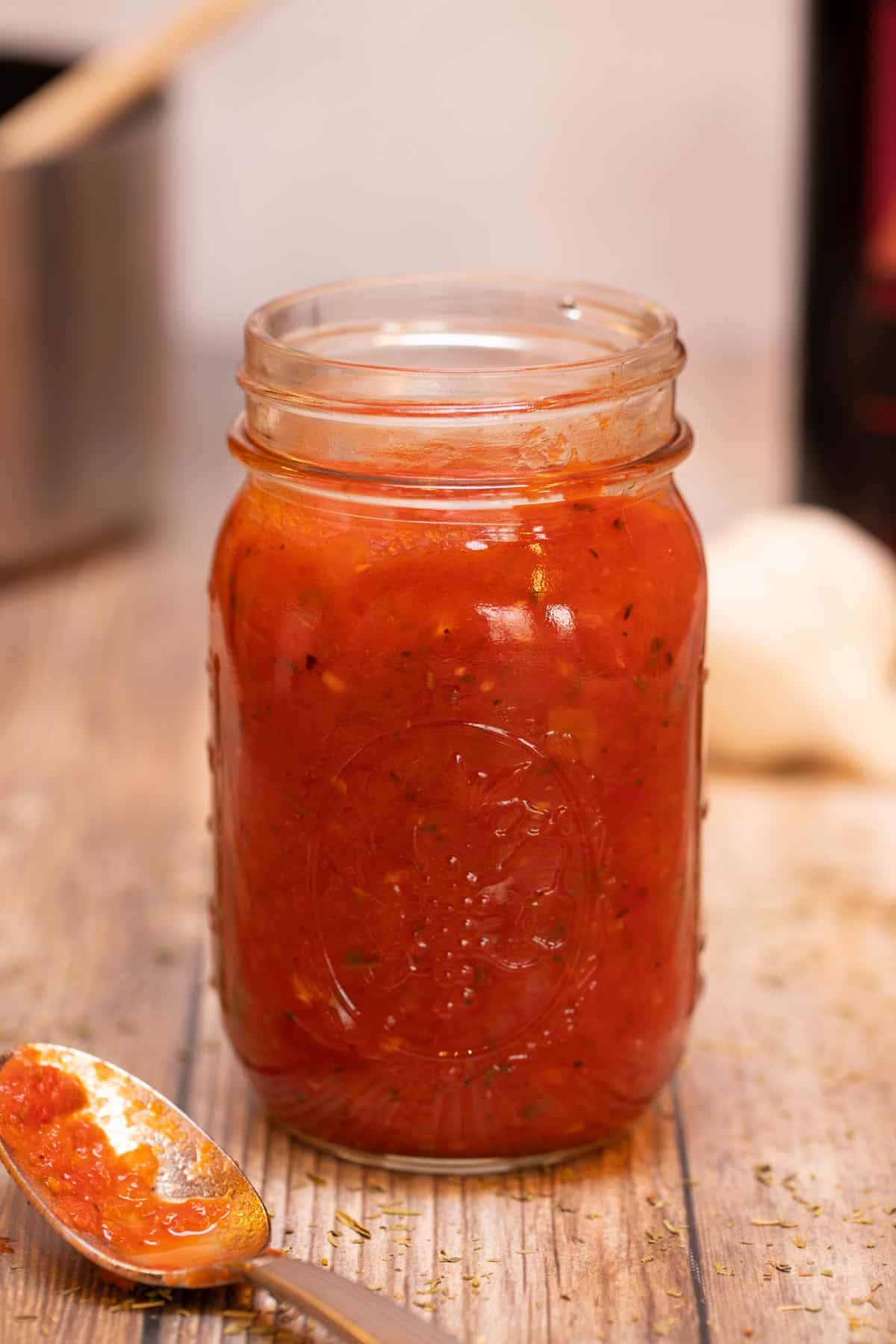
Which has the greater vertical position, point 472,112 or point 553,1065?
point 472,112

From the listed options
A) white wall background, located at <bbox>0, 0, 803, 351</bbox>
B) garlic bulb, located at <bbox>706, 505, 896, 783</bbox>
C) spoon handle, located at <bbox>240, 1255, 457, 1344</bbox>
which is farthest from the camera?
white wall background, located at <bbox>0, 0, 803, 351</bbox>

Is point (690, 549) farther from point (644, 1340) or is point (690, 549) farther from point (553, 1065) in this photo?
point (644, 1340)

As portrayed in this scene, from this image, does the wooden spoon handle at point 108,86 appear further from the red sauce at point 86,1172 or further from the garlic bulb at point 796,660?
the red sauce at point 86,1172

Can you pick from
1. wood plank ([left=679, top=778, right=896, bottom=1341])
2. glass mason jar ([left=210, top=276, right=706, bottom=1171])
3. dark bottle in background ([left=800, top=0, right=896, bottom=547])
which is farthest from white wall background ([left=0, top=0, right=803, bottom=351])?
glass mason jar ([left=210, top=276, right=706, bottom=1171])

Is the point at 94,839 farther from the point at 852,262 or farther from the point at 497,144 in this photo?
the point at 497,144

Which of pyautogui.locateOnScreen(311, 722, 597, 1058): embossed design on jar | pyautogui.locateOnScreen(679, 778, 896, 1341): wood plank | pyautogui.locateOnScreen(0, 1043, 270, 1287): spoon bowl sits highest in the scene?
pyautogui.locateOnScreen(311, 722, 597, 1058): embossed design on jar

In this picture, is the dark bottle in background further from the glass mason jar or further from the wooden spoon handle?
the glass mason jar

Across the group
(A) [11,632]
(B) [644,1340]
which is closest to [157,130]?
(A) [11,632]
